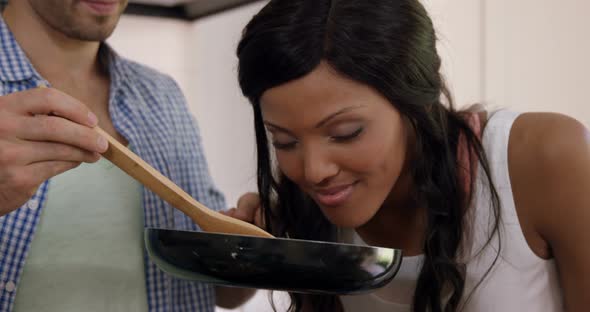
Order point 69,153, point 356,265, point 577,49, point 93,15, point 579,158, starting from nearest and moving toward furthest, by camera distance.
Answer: point 356,265, point 69,153, point 579,158, point 93,15, point 577,49

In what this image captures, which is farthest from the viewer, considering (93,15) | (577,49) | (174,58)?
(174,58)

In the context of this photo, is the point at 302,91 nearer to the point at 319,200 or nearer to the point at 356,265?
the point at 319,200

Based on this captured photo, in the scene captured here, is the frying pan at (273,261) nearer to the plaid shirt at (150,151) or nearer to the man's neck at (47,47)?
the plaid shirt at (150,151)

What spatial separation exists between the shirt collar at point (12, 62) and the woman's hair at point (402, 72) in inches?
17.4

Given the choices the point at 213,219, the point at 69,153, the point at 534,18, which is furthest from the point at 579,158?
the point at 534,18

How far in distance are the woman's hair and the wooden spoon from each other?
0.19 metres

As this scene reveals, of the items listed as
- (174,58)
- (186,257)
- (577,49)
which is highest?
(186,257)

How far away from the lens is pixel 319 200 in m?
0.97

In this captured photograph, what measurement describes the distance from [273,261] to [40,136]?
331 millimetres

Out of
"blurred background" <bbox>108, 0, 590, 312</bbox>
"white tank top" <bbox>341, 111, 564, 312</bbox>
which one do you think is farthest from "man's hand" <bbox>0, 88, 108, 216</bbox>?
"blurred background" <bbox>108, 0, 590, 312</bbox>

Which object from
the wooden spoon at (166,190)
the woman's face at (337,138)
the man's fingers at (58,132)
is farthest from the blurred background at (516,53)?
the man's fingers at (58,132)

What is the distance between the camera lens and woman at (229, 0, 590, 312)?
36.4 inches

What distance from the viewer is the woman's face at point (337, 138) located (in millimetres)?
912

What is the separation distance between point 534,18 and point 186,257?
140cm
